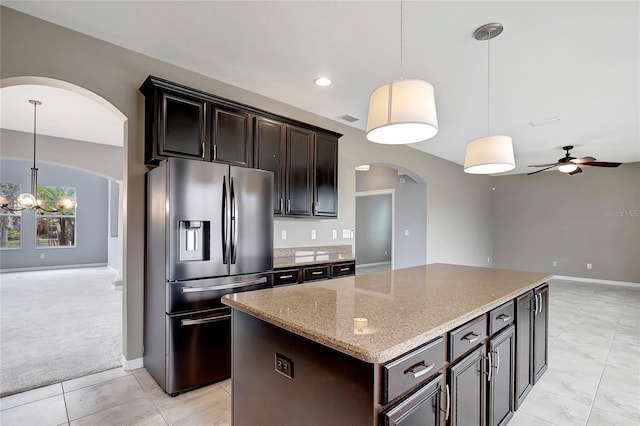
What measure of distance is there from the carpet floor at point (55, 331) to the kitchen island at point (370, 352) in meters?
2.15

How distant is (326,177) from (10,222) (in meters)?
9.70

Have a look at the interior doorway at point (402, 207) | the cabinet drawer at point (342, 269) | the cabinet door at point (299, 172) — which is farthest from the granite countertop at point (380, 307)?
the interior doorway at point (402, 207)

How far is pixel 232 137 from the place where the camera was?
310 cm

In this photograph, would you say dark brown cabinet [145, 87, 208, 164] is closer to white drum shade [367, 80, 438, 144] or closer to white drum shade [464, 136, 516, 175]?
white drum shade [367, 80, 438, 144]

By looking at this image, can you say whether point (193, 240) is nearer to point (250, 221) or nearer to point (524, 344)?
point (250, 221)

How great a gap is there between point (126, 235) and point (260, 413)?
2042 millimetres

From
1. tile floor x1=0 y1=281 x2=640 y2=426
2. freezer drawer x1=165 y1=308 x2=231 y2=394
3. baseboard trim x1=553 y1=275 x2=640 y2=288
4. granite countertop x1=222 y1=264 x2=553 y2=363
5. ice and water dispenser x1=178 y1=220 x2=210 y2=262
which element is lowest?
baseboard trim x1=553 y1=275 x2=640 y2=288

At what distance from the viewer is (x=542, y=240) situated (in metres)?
8.05

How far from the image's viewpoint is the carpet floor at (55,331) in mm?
2748

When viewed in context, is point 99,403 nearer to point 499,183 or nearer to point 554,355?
point 554,355

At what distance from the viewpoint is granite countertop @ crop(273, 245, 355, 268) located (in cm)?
353

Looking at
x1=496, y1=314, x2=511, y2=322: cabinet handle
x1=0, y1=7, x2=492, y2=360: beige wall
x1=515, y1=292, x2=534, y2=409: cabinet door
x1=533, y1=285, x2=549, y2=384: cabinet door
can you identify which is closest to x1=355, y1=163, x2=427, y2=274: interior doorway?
x1=0, y1=7, x2=492, y2=360: beige wall

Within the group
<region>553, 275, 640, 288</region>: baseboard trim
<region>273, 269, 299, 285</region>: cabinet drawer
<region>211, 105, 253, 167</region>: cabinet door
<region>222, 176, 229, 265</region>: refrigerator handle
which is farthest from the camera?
<region>553, 275, 640, 288</region>: baseboard trim

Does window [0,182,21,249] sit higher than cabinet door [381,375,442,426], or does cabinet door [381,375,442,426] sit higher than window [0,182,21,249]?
window [0,182,21,249]
